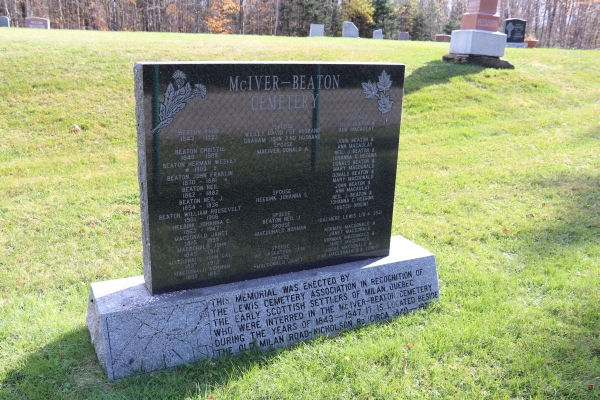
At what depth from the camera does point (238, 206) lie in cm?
420

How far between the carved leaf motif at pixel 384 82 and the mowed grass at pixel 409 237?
6.82ft

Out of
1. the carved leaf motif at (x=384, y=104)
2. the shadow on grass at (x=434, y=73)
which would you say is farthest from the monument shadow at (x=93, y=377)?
the shadow on grass at (x=434, y=73)

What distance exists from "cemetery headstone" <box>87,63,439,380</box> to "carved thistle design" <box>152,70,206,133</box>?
0.03ft

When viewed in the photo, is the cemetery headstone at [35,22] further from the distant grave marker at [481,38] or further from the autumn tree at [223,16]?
the distant grave marker at [481,38]

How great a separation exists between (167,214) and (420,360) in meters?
2.26

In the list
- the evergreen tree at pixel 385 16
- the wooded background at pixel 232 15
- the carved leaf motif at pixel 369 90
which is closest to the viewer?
the carved leaf motif at pixel 369 90

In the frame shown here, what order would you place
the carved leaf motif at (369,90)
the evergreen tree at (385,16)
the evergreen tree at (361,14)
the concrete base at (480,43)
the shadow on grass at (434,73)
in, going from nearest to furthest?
the carved leaf motif at (369,90) < the shadow on grass at (434,73) < the concrete base at (480,43) < the evergreen tree at (361,14) < the evergreen tree at (385,16)

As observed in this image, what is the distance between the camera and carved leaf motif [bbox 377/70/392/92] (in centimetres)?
463

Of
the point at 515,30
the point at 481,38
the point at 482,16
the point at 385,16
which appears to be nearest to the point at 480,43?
the point at 481,38

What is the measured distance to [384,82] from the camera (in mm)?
4652

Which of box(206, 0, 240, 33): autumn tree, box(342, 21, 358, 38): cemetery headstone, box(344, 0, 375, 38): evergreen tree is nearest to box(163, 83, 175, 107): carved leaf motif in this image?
box(342, 21, 358, 38): cemetery headstone

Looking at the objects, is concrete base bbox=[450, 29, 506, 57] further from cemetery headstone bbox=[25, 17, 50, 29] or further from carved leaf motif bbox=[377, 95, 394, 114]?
cemetery headstone bbox=[25, 17, 50, 29]

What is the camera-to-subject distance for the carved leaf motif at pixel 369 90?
459 cm

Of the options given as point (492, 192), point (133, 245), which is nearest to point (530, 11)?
point (492, 192)
